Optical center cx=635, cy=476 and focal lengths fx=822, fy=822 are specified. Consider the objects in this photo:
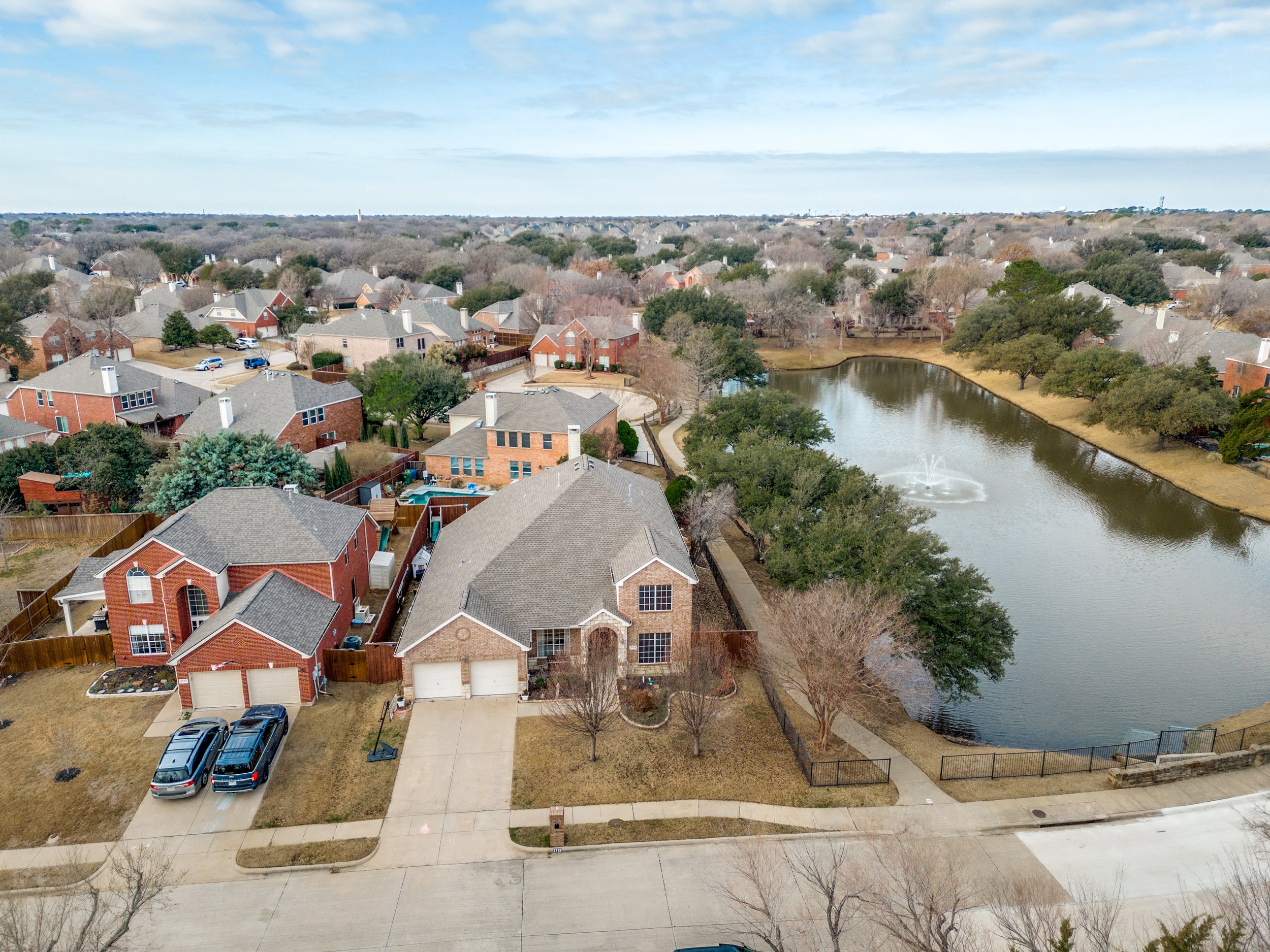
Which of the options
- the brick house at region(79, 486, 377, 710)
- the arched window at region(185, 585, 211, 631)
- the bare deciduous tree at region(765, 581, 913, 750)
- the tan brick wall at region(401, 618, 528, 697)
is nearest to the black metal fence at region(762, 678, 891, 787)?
the bare deciduous tree at region(765, 581, 913, 750)

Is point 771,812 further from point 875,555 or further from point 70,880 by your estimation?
point 70,880

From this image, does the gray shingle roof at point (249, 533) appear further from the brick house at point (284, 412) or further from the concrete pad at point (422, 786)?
the brick house at point (284, 412)

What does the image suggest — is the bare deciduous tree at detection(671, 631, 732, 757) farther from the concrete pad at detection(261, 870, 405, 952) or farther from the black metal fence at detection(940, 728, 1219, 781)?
the concrete pad at detection(261, 870, 405, 952)

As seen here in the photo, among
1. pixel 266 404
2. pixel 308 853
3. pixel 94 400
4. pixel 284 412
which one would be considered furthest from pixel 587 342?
pixel 308 853

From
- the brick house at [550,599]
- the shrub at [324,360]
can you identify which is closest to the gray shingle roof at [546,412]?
the brick house at [550,599]

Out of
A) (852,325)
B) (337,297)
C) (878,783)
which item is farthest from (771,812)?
(337,297)

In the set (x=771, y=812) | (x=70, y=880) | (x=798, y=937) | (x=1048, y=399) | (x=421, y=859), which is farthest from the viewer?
(x=1048, y=399)
